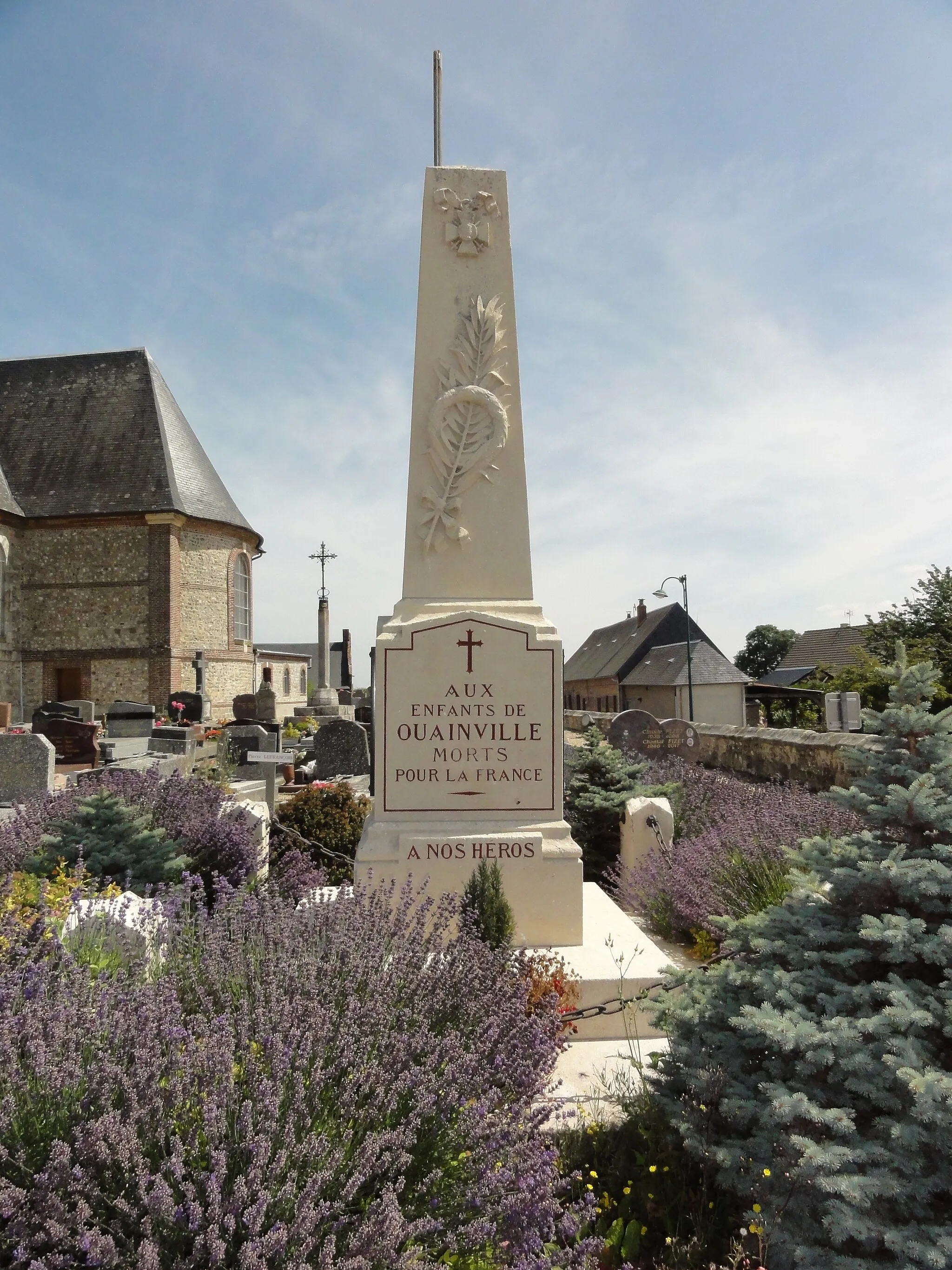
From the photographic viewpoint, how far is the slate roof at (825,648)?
37688 millimetres

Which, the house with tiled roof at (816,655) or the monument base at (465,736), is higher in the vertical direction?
the house with tiled roof at (816,655)

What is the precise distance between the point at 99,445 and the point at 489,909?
2678 cm

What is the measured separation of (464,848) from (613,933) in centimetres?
103

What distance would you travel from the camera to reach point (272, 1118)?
1643 millimetres

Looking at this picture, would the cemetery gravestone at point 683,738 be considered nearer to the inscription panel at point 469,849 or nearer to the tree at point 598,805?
the tree at point 598,805

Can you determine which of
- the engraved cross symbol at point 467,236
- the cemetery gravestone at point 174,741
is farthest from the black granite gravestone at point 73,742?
the engraved cross symbol at point 467,236

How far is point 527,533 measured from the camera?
5.00 metres

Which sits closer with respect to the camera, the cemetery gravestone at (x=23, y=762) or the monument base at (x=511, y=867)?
the monument base at (x=511, y=867)

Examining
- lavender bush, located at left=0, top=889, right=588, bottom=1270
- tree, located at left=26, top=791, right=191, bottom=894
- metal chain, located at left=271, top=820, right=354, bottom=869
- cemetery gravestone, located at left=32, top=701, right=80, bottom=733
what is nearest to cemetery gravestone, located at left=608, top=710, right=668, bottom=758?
metal chain, located at left=271, top=820, right=354, bottom=869

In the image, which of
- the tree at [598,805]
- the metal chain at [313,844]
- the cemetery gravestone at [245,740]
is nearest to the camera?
the metal chain at [313,844]

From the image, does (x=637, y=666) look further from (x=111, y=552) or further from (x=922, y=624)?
(x=111, y=552)

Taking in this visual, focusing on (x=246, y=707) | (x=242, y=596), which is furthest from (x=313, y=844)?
(x=242, y=596)

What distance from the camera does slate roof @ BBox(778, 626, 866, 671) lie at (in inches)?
1484

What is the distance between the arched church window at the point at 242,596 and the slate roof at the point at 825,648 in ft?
82.5
